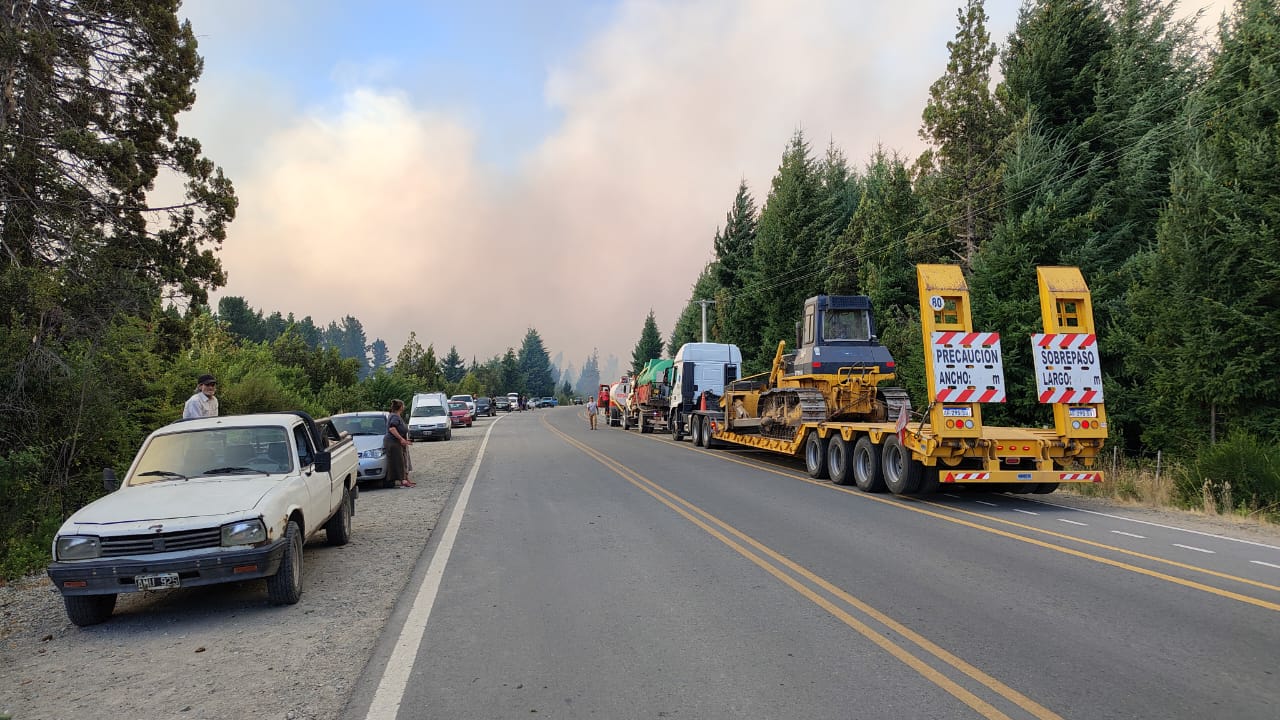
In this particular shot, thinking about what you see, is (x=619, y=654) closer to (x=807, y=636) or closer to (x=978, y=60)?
(x=807, y=636)

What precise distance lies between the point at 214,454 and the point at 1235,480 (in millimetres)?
14344

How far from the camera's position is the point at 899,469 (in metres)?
12.6

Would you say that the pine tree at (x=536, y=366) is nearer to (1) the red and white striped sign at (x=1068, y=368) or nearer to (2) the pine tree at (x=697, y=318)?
(2) the pine tree at (x=697, y=318)

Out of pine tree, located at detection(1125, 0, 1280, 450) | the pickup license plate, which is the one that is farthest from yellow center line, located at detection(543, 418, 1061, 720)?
pine tree, located at detection(1125, 0, 1280, 450)

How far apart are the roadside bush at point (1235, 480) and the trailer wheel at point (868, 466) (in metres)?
4.58

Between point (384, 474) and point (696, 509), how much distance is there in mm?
7063

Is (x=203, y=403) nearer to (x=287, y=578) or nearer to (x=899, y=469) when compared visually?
(x=287, y=578)

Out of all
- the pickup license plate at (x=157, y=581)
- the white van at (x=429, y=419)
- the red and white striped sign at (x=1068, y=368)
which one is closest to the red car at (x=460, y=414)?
the white van at (x=429, y=419)

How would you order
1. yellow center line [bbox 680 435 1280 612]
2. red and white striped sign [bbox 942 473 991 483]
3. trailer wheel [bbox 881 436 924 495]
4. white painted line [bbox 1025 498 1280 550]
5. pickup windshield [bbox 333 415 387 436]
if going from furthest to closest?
pickup windshield [bbox 333 415 387 436] → trailer wheel [bbox 881 436 924 495] → red and white striped sign [bbox 942 473 991 483] → white painted line [bbox 1025 498 1280 550] → yellow center line [bbox 680 435 1280 612]

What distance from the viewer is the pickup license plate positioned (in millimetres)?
5594

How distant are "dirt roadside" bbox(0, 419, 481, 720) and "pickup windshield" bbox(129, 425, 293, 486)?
1.11 meters

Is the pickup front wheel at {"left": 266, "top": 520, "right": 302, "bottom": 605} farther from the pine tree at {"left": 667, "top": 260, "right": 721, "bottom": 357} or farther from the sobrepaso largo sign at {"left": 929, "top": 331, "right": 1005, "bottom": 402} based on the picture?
the pine tree at {"left": 667, "top": 260, "right": 721, "bottom": 357}

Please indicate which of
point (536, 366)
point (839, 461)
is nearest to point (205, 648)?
point (839, 461)

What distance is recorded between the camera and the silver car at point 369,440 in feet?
49.1
